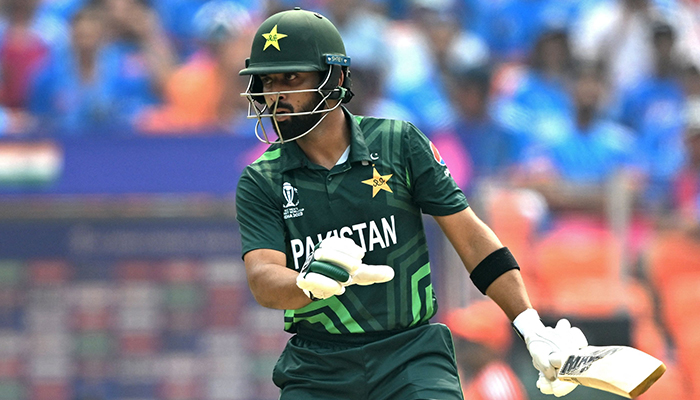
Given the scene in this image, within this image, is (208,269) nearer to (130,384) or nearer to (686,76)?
(130,384)

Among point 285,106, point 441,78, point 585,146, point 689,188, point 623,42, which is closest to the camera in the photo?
point 285,106

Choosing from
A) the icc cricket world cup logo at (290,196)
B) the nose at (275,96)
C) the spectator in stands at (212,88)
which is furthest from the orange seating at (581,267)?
the nose at (275,96)

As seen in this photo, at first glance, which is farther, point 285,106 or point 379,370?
point 285,106

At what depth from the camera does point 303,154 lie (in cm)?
402

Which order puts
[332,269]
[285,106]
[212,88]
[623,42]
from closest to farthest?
[332,269], [285,106], [212,88], [623,42]

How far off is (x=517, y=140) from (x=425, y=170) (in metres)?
5.65

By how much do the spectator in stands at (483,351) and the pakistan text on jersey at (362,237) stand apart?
13.0 feet

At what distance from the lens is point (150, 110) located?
9.70m

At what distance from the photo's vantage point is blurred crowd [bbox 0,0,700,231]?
9.16m

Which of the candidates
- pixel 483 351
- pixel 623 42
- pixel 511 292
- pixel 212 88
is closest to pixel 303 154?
pixel 511 292

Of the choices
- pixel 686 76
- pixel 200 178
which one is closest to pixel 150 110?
pixel 200 178

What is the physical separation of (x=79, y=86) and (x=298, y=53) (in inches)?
241

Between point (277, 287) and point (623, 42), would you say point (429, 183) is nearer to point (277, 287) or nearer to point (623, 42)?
point (277, 287)

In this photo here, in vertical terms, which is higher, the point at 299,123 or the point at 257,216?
the point at 299,123
